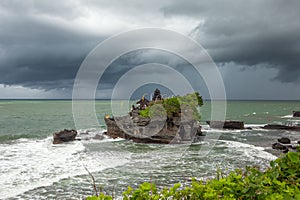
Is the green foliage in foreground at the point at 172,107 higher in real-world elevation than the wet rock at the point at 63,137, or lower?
higher

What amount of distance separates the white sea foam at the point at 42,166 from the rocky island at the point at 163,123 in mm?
7715

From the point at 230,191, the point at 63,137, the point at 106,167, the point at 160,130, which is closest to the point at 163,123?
the point at 160,130

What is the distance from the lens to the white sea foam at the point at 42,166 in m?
13.3

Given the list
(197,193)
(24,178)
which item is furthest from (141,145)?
(197,193)

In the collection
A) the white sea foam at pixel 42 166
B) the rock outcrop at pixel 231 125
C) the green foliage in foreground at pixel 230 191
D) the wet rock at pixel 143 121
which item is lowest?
the white sea foam at pixel 42 166

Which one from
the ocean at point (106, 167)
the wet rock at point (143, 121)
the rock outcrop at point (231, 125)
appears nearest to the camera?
the ocean at point (106, 167)

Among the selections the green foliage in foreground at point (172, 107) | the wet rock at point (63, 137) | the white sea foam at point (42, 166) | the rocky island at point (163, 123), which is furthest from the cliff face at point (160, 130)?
the white sea foam at point (42, 166)

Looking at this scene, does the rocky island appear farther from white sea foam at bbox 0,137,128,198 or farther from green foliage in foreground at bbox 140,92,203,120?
white sea foam at bbox 0,137,128,198

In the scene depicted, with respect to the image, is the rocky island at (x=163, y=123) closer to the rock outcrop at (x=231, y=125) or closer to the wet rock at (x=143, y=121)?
the wet rock at (x=143, y=121)

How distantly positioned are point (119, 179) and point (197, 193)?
10999 mm

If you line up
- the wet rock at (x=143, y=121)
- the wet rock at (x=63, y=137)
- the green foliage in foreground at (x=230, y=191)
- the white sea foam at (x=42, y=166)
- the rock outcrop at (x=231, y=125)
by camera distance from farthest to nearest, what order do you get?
the rock outcrop at (x=231, y=125) < the wet rock at (x=143, y=121) < the wet rock at (x=63, y=137) < the white sea foam at (x=42, y=166) < the green foliage in foreground at (x=230, y=191)

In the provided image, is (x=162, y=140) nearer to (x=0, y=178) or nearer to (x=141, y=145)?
(x=141, y=145)

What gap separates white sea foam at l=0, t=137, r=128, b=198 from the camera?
43.6ft

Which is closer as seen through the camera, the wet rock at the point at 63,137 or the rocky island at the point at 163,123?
the rocky island at the point at 163,123
